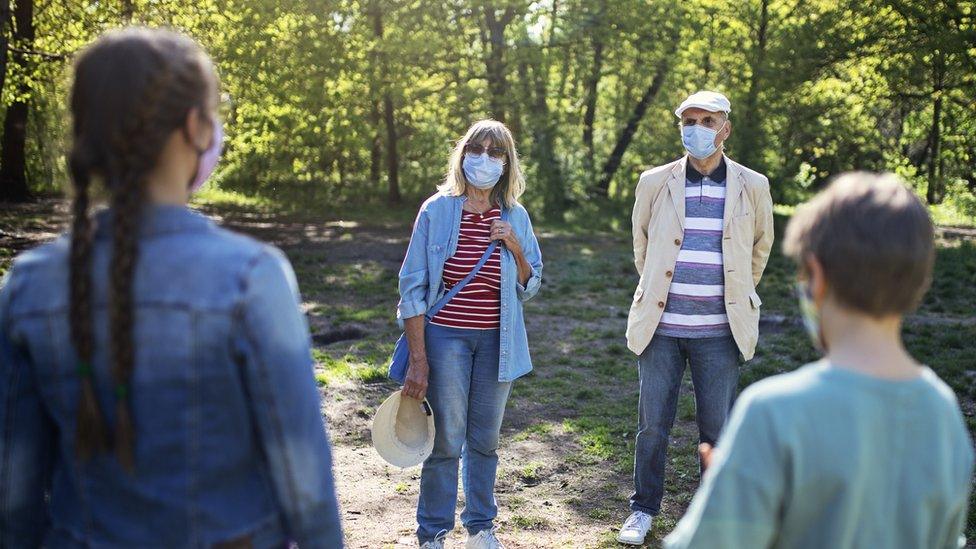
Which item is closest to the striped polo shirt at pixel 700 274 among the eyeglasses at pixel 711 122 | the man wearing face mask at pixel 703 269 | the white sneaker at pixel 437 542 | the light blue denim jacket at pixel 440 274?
the man wearing face mask at pixel 703 269

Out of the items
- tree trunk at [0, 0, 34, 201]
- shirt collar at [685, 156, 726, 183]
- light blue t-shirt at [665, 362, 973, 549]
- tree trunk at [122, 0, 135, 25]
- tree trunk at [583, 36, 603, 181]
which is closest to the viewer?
light blue t-shirt at [665, 362, 973, 549]

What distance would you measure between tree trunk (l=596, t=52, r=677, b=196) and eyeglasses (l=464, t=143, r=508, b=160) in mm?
18951

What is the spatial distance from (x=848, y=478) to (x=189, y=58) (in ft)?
4.60

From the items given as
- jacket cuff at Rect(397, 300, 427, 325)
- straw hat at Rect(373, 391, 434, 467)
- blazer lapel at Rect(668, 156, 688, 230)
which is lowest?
straw hat at Rect(373, 391, 434, 467)

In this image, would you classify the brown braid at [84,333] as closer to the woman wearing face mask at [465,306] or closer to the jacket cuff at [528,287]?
the woman wearing face mask at [465,306]

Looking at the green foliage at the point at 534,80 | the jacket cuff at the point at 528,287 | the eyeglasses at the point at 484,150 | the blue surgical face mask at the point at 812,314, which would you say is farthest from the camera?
the green foliage at the point at 534,80

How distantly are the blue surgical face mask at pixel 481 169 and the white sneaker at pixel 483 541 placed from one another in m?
1.65

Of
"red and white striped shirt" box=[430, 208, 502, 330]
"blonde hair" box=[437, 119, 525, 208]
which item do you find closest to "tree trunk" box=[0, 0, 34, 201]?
"blonde hair" box=[437, 119, 525, 208]

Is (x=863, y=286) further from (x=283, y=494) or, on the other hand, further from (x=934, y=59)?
(x=934, y=59)

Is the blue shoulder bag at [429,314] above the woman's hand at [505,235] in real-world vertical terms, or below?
below

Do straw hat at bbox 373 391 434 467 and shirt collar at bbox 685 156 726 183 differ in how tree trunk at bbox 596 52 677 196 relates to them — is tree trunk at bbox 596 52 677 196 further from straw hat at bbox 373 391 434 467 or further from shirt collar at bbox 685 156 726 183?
straw hat at bbox 373 391 434 467

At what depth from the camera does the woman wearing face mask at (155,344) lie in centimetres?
169

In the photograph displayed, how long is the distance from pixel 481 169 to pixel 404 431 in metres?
1.24

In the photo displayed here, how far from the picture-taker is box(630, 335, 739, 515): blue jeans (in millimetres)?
4500
